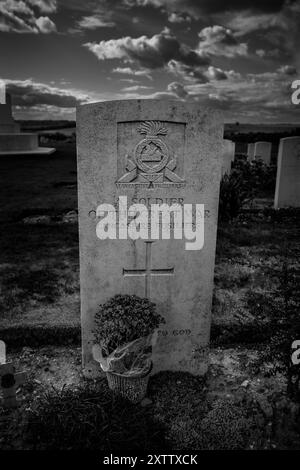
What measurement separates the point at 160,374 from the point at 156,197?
1.77 metres

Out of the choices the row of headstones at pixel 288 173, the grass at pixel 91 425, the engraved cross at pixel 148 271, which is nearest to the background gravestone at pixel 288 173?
the row of headstones at pixel 288 173

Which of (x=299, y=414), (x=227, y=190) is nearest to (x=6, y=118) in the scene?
(x=227, y=190)

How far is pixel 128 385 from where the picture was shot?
3033mm

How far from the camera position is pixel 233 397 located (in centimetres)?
321

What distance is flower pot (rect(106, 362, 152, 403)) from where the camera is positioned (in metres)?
3.01

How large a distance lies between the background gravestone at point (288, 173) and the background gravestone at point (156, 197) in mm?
7275

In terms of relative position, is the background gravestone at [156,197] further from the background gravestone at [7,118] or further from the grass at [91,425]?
the background gravestone at [7,118]

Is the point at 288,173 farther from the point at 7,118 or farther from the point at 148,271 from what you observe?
the point at 7,118

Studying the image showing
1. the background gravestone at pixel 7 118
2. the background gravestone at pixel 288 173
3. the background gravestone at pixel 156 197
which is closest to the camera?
the background gravestone at pixel 156 197

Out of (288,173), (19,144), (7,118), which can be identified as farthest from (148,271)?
(7,118)

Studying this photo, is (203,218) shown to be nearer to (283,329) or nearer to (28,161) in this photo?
(283,329)

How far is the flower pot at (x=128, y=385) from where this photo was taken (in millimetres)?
3012

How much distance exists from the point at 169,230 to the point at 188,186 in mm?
435
